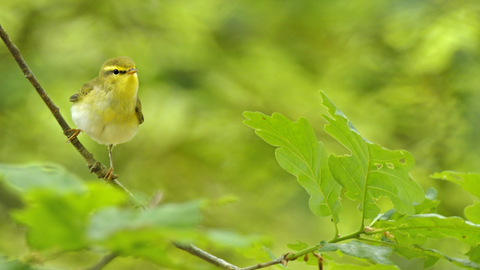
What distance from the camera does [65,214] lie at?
50cm

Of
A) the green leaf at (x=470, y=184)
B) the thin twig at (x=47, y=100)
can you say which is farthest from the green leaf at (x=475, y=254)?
the thin twig at (x=47, y=100)

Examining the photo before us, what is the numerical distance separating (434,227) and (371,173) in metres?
0.20

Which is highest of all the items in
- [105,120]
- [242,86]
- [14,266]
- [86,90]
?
[242,86]

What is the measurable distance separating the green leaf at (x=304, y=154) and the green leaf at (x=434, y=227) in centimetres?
14

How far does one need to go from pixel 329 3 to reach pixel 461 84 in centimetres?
139

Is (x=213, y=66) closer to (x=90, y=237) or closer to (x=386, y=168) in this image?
(x=386, y=168)

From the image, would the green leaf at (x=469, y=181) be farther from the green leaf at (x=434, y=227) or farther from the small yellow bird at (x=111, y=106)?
the small yellow bird at (x=111, y=106)

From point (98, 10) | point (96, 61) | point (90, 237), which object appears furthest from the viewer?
point (98, 10)

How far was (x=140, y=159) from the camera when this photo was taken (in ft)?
13.5

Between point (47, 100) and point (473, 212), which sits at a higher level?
point (47, 100)

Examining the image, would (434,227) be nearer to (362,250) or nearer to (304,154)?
(362,250)

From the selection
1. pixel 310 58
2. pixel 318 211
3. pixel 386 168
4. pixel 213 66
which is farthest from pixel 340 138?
pixel 310 58

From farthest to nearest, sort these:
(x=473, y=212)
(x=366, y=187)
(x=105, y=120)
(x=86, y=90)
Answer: (x=86, y=90)
(x=105, y=120)
(x=473, y=212)
(x=366, y=187)

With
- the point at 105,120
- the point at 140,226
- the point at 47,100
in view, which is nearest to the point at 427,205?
the point at 140,226
